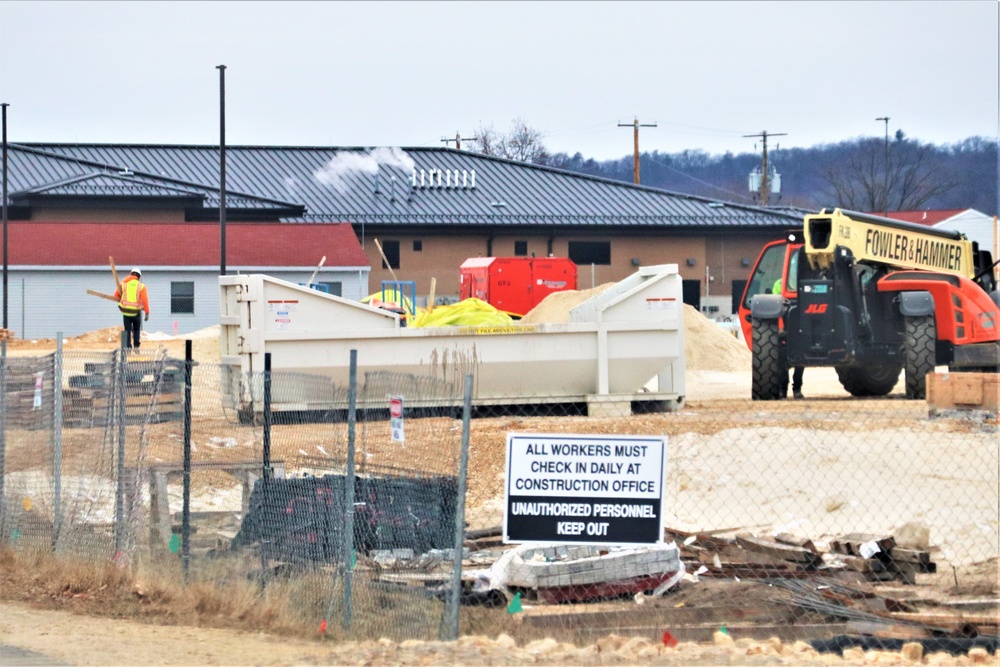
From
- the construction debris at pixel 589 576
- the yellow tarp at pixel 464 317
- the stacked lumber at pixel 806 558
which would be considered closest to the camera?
the construction debris at pixel 589 576

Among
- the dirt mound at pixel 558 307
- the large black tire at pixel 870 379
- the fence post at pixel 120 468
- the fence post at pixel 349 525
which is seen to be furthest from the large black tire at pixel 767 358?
the fence post at pixel 349 525

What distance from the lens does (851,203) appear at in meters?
96.2

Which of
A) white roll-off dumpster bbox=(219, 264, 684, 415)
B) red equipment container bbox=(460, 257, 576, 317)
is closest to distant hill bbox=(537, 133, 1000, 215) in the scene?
red equipment container bbox=(460, 257, 576, 317)

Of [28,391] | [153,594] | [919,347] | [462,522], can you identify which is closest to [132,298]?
[28,391]

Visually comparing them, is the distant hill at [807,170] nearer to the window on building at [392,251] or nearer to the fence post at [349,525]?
the window on building at [392,251]

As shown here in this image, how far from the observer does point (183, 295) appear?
43438 mm

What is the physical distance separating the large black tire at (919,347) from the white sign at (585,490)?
13.4 metres

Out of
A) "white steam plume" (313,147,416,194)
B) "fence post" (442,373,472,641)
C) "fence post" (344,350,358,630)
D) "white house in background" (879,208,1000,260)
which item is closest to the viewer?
"fence post" (442,373,472,641)

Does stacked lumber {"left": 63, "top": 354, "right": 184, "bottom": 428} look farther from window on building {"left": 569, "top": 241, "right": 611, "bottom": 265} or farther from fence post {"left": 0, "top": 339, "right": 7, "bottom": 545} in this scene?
window on building {"left": 569, "top": 241, "right": 611, "bottom": 265}

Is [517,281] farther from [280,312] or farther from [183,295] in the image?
[280,312]

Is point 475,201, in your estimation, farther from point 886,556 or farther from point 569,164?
point 569,164

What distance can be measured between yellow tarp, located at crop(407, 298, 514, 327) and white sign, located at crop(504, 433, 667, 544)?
11.5 meters

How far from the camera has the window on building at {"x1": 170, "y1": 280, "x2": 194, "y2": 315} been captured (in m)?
43.3

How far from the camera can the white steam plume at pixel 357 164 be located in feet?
→ 192
